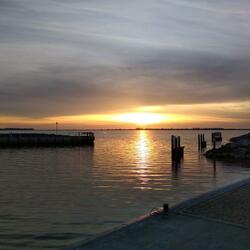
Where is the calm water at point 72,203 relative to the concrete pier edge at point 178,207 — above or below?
below

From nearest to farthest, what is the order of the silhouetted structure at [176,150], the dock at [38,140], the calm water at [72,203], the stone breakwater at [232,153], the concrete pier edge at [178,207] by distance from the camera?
the concrete pier edge at [178,207]
the calm water at [72,203]
the stone breakwater at [232,153]
the silhouetted structure at [176,150]
the dock at [38,140]

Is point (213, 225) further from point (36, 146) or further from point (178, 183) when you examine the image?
point (36, 146)

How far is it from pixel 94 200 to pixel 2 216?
16.6 ft

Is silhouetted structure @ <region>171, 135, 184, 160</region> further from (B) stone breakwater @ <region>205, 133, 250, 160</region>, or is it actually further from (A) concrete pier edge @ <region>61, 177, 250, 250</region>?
(A) concrete pier edge @ <region>61, 177, 250, 250</region>

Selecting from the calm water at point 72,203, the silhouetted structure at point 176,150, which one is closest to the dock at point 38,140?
the silhouetted structure at point 176,150

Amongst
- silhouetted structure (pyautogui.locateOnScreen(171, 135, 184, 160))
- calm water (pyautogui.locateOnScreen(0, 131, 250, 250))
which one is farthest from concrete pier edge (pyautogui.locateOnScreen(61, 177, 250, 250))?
silhouetted structure (pyautogui.locateOnScreen(171, 135, 184, 160))

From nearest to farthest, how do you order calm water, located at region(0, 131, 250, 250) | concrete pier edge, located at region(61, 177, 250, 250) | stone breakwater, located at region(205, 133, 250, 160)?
concrete pier edge, located at region(61, 177, 250, 250) → calm water, located at region(0, 131, 250, 250) → stone breakwater, located at region(205, 133, 250, 160)

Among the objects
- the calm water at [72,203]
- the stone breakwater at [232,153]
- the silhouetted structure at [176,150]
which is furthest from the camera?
the silhouetted structure at [176,150]

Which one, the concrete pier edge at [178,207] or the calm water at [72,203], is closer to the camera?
the concrete pier edge at [178,207]

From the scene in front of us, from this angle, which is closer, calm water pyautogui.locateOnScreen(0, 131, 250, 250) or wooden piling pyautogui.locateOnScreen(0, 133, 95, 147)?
calm water pyautogui.locateOnScreen(0, 131, 250, 250)

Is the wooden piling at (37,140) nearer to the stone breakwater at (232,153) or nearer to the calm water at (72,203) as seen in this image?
the stone breakwater at (232,153)

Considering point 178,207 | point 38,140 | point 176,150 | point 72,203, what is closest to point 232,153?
point 176,150

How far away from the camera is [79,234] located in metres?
13.2

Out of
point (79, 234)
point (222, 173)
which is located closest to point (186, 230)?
point (79, 234)
